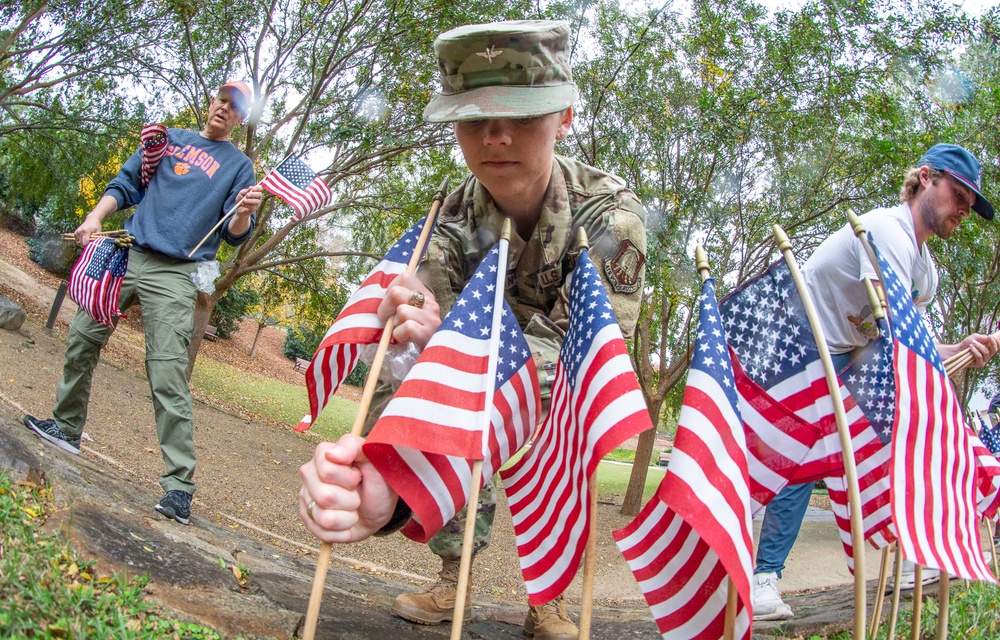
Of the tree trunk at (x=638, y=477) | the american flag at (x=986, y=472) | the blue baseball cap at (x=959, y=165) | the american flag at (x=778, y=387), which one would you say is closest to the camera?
the american flag at (x=778, y=387)

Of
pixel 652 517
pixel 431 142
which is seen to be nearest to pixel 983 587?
pixel 652 517

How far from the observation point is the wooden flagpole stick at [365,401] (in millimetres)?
1616

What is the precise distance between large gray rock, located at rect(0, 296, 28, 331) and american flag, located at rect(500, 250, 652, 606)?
10.9 meters

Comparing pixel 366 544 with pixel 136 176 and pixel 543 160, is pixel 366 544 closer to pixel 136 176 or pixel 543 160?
pixel 136 176

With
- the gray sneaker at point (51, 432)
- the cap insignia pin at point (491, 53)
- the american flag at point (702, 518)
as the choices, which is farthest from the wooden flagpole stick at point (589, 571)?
the gray sneaker at point (51, 432)

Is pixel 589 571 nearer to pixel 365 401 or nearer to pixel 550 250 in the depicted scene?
pixel 365 401

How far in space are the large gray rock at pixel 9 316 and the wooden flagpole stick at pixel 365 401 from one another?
10.6m

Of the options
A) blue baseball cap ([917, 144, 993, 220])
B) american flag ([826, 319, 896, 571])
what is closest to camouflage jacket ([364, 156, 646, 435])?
american flag ([826, 319, 896, 571])

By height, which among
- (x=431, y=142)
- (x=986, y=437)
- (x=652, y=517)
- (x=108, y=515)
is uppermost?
(x=431, y=142)

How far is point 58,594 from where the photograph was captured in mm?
1774

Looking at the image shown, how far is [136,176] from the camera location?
168 inches

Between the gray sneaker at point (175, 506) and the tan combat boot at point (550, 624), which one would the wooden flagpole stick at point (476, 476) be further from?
the gray sneaker at point (175, 506)

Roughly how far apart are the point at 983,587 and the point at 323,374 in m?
3.88

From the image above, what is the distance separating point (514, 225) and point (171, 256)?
2141 mm
